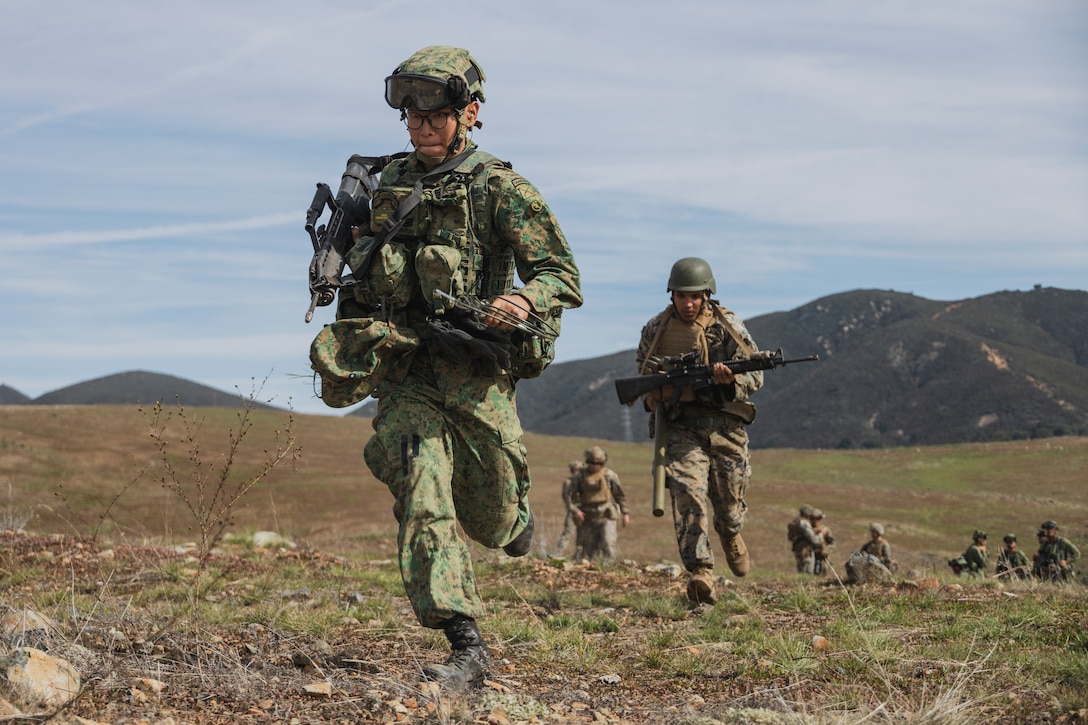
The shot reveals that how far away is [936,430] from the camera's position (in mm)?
111438

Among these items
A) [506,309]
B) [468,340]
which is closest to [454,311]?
[468,340]

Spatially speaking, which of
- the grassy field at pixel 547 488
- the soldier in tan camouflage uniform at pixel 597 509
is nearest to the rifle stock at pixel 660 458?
the soldier in tan camouflage uniform at pixel 597 509

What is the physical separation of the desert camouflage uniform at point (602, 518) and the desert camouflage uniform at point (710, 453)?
742 cm

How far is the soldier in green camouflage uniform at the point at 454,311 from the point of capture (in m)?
5.28

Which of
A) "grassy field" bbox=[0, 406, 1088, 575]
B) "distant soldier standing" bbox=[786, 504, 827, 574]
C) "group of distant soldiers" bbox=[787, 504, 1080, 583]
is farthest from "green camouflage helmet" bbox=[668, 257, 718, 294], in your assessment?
"grassy field" bbox=[0, 406, 1088, 575]

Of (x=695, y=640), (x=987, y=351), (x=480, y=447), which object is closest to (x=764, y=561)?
(x=695, y=640)

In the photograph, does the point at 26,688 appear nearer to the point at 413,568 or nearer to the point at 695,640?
the point at 413,568

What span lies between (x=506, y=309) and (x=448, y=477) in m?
0.86

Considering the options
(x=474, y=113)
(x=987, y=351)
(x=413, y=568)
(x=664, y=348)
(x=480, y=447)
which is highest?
(x=987, y=351)

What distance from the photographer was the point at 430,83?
18.2 feet

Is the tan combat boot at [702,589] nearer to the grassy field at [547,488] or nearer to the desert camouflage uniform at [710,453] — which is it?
the desert camouflage uniform at [710,453]

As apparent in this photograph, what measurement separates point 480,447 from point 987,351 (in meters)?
130

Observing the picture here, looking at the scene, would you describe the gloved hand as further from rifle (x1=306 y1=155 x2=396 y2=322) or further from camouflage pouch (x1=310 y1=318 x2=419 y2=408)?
rifle (x1=306 y1=155 x2=396 y2=322)

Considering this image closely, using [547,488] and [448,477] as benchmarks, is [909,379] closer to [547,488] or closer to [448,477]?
[547,488]
